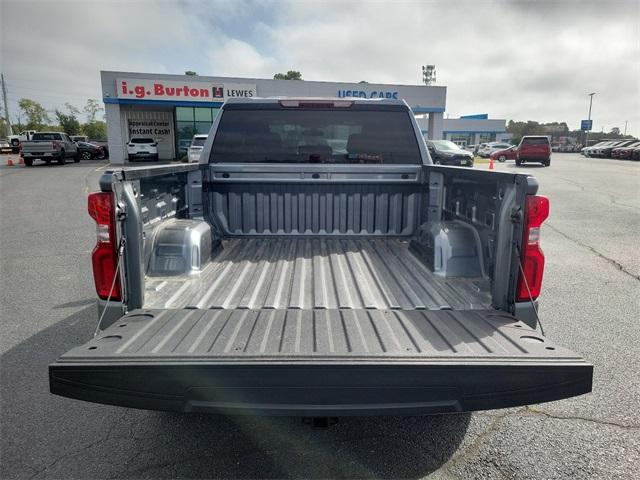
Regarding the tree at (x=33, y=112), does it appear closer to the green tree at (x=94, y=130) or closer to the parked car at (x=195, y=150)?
the green tree at (x=94, y=130)

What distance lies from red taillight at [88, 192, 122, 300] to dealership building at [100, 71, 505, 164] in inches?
1055

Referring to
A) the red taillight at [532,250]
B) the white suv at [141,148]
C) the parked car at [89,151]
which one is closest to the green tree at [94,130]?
the parked car at [89,151]

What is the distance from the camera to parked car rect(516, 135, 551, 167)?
30281 millimetres

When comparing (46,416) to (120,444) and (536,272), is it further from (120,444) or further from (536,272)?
(536,272)

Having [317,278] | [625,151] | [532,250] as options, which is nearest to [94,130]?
[625,151]

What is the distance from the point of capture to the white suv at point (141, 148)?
29.7 metres

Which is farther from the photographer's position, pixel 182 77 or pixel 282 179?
pixel 182 77

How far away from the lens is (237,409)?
6.43ft

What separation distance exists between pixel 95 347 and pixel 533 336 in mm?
2239

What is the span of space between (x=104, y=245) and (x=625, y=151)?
49785mm

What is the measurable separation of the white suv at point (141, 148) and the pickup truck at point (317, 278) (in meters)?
28.4

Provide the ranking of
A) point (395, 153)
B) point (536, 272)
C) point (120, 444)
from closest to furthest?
point (536, 272) → point (120, 444) → point (395, 153)

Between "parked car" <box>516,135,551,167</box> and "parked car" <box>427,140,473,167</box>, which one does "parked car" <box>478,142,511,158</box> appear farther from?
"parked car" <box>427,140,473,167</box>

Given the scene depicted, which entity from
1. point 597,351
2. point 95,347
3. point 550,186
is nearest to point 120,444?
point 95,347
